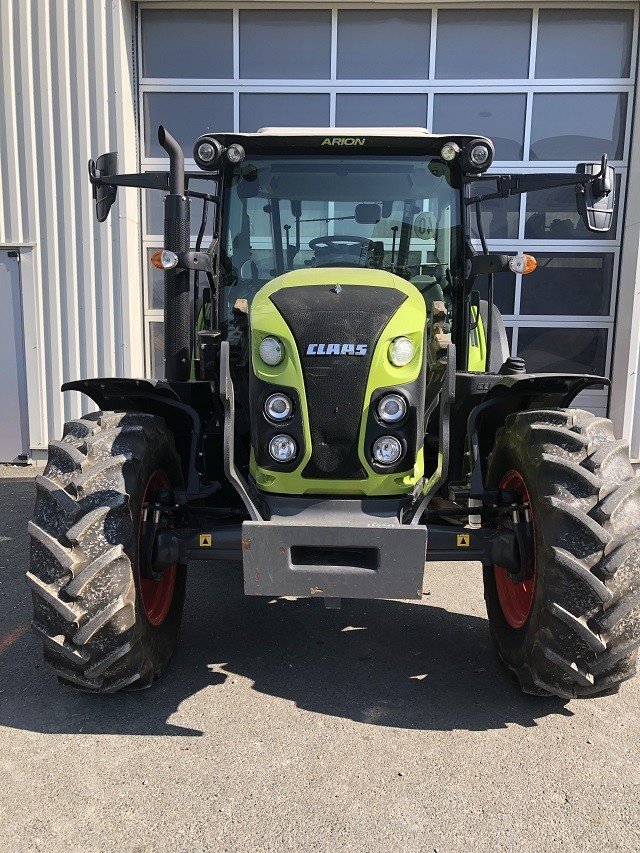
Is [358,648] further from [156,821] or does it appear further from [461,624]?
[156,821]

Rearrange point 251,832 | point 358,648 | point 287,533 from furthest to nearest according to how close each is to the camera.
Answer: point 358,648, point 287,533, point 251,832

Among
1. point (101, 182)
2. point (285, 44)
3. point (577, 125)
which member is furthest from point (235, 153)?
point (577, 125)

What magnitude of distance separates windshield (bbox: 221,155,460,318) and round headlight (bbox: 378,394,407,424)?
3.69ft

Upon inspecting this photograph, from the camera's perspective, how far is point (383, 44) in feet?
24.2

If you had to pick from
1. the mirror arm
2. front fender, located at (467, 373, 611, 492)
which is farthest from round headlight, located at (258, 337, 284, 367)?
the mirror arm

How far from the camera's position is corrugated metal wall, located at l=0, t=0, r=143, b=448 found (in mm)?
7070

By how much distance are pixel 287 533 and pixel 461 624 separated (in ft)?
5.49

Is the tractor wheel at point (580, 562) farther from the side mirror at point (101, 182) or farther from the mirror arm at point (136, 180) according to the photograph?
the side mirror at point (101, 182)

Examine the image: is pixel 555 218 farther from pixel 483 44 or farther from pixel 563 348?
pixel 483 44

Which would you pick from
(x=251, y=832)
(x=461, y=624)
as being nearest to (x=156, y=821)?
(x=251, y=832)

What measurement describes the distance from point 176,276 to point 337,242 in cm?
95

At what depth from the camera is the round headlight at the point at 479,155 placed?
3504 millimetres

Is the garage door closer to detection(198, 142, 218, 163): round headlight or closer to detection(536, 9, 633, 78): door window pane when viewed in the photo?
detection(536, 9, 633, 78): door window pane

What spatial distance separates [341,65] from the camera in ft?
24.3
